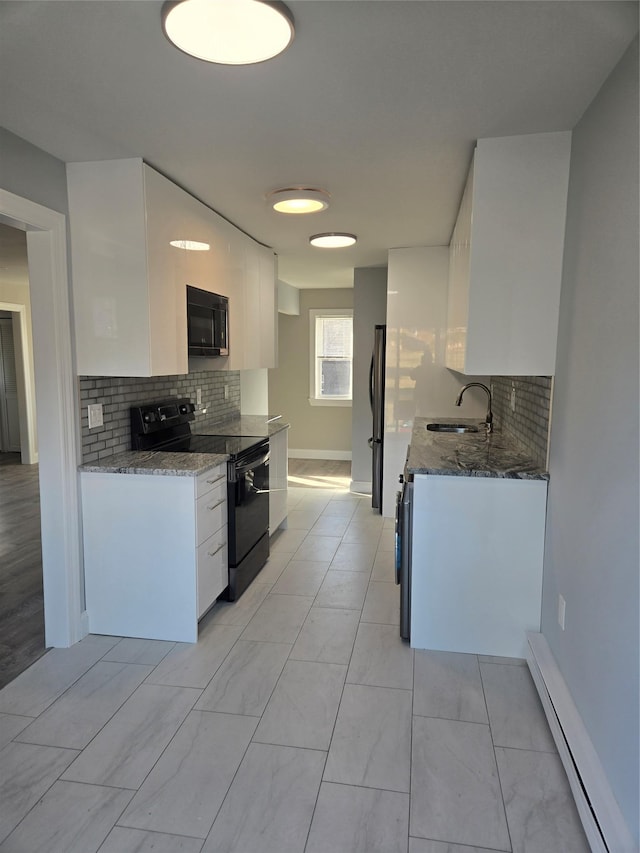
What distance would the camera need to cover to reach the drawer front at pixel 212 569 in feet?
9.10

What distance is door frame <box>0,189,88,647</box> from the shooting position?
249 centimetres

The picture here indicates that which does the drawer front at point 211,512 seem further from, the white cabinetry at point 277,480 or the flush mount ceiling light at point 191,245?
the flush mount ceiling light at point 191,245

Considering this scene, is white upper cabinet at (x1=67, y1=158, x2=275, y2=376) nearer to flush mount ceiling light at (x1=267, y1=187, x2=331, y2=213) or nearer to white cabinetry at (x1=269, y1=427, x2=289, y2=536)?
flush mount ceiling light at (x1=267, y1=187, x2=331, y2=213)

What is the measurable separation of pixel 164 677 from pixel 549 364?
221cm

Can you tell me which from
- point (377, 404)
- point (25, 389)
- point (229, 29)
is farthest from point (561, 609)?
point (25, 389)

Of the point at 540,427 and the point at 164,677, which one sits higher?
the point at 540,427

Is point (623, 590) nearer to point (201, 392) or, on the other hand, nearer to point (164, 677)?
point (164, 677)

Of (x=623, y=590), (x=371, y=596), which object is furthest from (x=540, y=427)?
(x=371, y=596)

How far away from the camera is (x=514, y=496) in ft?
8.32

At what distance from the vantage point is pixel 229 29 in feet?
4.91

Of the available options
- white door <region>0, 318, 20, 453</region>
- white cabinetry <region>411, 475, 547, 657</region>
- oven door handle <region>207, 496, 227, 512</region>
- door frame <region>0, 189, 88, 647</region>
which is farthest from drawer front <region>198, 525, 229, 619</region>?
white door <region>0, 318, 20, 453</region>

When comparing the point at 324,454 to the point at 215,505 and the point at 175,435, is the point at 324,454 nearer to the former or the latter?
the point at 175,435

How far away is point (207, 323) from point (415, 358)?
7.00 feet

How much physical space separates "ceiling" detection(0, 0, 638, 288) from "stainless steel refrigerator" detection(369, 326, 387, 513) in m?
2.14
